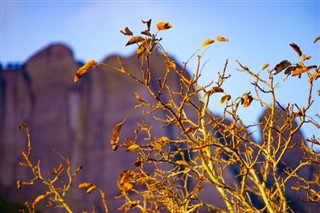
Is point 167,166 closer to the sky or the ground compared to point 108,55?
closer to the ground

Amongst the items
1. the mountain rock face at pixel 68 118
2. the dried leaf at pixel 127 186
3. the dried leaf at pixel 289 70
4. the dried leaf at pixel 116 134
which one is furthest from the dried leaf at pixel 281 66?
the mountain rock face at pixel 68 118

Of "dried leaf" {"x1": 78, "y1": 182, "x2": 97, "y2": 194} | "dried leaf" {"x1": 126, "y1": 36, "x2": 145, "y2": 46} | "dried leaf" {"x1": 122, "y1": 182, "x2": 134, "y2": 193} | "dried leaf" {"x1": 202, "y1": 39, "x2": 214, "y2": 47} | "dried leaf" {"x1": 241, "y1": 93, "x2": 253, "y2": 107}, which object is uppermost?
"dried leaf" {"x1": 202, "y1": 39, "x2": 214, "y2": 47}

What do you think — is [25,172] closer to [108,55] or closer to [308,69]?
[108,55]

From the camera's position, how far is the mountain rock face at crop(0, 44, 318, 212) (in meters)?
37.1

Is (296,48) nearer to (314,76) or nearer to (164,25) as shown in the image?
(314,76)

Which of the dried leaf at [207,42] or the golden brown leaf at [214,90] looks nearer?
the dried leaf at [207,42]

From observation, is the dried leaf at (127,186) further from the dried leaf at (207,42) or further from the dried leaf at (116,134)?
the dried leaf at (207,42)

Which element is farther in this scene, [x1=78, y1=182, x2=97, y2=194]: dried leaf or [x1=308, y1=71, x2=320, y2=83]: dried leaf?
[x1=78, y1=182, x2=97, y2=194]: dried leaf

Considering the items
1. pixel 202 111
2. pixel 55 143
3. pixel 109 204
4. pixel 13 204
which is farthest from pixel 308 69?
pixel 55 143

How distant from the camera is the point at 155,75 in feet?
135

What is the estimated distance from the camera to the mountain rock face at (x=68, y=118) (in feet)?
122

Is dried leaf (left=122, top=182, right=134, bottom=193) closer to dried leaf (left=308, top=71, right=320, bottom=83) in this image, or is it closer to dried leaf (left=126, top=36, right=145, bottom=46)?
dried leaf (left=126, top=36, right=145, bottom=46)

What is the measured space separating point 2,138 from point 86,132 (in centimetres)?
774

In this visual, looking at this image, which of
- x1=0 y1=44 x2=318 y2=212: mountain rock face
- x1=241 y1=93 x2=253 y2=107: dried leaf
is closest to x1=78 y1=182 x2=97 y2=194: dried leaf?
x1=241 y1=93 x2=253 y2=107: dried leaf
